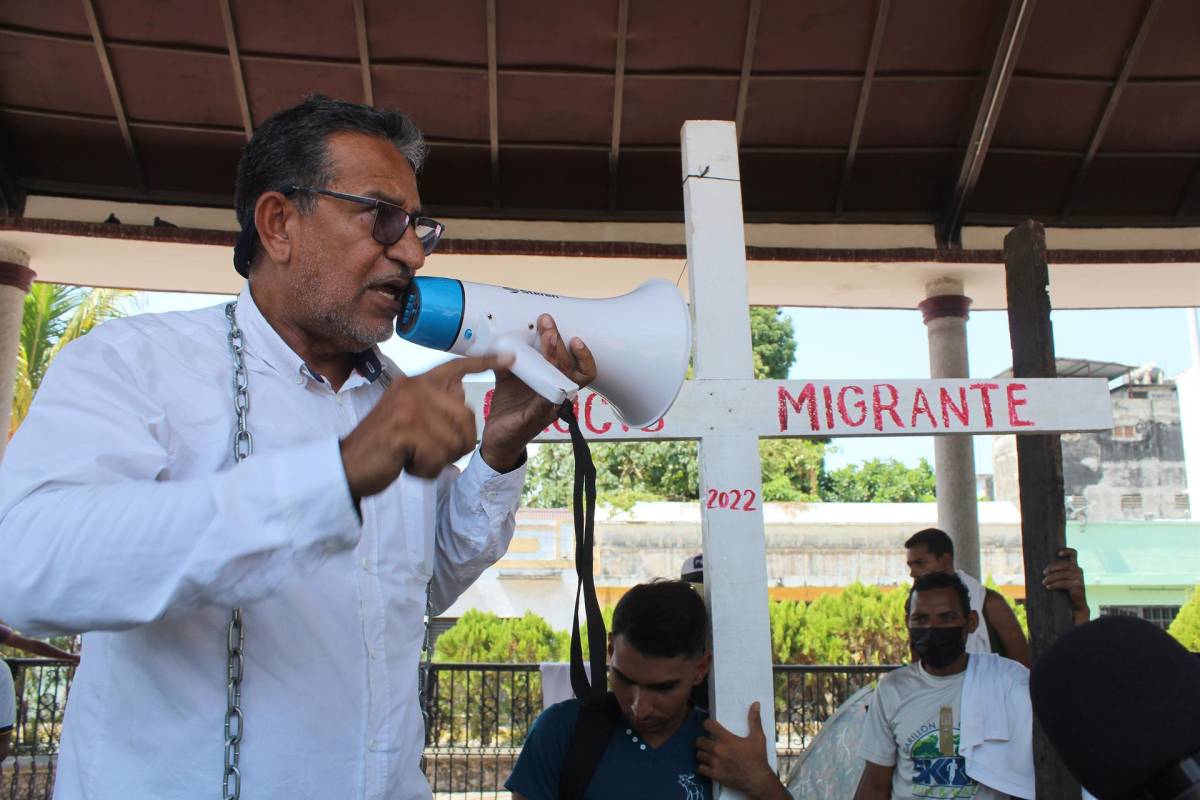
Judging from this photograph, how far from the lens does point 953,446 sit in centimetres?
701

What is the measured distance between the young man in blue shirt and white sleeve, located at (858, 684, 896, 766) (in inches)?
55.8

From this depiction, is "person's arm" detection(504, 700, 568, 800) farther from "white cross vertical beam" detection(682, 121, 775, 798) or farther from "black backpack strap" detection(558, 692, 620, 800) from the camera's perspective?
"white cross vertical beam" detection(682, 121, 775, 798)

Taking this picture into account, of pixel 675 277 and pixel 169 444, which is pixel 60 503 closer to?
pixel 169 444

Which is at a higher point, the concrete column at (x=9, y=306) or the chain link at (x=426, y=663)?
the concrete column at (x=9, y=306)

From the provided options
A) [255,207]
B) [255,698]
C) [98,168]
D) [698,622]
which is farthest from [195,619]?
[98,168]

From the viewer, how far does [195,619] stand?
4.40 ft

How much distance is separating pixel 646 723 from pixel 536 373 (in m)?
1.32

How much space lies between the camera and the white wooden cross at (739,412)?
2.27 metres

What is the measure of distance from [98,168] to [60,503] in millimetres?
4939

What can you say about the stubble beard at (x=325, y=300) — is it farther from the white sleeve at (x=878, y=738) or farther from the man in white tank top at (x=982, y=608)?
the white sleeve at (x=878, y=738)

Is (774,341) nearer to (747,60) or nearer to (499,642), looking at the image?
(499,642)

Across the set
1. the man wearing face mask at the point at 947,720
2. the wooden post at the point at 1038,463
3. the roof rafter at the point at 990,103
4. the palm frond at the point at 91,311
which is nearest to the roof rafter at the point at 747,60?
the roof rafter at the point at 990,103

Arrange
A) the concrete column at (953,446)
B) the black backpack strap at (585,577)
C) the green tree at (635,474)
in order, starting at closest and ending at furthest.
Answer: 1. the black backpack strap at (585,577)
2. the concrete column at (953,446)
3. the green tree at (635,474)

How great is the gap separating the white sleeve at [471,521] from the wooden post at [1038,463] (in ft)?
5.53
